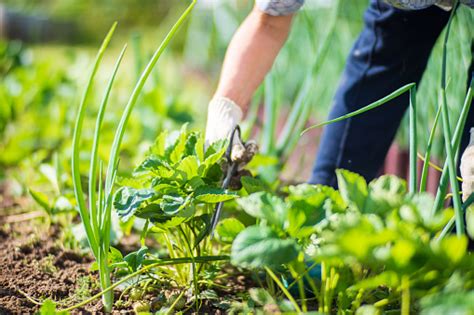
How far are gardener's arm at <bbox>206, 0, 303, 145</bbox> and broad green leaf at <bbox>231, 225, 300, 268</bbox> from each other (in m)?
0.45

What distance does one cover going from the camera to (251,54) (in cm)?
132

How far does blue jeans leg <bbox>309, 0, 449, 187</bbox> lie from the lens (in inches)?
57.2

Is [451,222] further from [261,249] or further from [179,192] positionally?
[179,192]

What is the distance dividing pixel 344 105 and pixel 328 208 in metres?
0.67

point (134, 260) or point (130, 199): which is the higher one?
point (130, 199)

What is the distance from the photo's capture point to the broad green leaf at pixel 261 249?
842 mm

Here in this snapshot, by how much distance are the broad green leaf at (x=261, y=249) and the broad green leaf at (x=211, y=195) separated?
0.62ft

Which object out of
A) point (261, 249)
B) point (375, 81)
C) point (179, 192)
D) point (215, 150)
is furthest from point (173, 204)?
point (375, 81)

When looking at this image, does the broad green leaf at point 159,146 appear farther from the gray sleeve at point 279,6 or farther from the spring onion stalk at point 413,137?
the spring onion stalk at point 413,137

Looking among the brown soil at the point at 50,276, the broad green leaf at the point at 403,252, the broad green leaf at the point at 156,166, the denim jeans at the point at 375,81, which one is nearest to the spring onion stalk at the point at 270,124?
the denim jeans at the point at 375,81

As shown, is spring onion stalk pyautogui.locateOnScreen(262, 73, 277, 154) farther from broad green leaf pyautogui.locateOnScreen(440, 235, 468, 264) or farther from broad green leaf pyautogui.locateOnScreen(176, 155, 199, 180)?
broad green leaf pyautogui.locateOnScreen(440, 235, 468, 264)

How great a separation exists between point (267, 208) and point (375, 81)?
2.48 ft

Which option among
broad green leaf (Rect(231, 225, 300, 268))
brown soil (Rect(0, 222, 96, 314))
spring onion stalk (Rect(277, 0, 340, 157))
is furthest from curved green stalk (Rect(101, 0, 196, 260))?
spring onion stalk (Rect(277, 0, 340, 157))

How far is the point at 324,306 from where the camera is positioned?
1.02 metres
